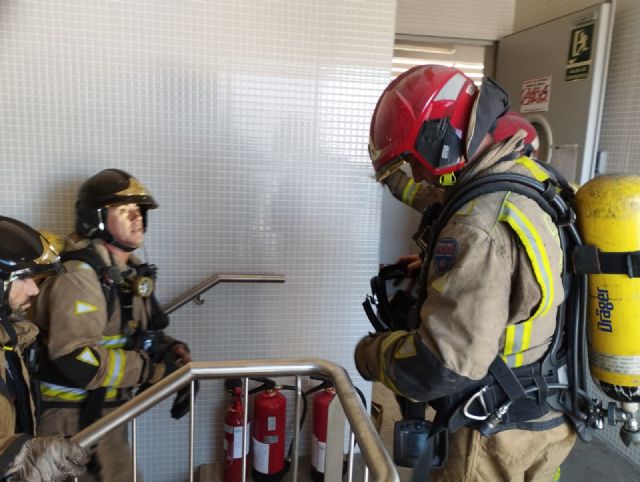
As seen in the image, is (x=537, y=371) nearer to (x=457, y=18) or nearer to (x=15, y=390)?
(x=15, y=390)

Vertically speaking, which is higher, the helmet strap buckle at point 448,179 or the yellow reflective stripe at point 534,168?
the yellow reflective stripe at point 534,168

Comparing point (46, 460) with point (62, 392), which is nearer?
point (46, 460)

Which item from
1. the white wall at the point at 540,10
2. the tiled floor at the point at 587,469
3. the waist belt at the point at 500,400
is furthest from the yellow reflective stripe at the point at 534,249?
the white wall at the point at 540,10

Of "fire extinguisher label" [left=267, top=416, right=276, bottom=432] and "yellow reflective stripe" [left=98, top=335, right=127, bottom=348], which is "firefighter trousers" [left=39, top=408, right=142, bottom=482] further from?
"fire extinguisher label" [left=267, top=416, right=276, bottom=432]

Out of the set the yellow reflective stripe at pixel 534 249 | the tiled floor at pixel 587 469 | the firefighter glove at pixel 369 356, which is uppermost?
the yellow reflective stripe at pixel 534 249

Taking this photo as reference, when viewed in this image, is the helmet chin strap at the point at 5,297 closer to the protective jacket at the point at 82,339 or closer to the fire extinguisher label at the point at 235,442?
the protective jacket at the point at 82,339

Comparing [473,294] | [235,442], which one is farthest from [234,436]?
[473,294]

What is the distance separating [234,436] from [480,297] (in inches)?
78.3

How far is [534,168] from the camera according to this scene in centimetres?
153

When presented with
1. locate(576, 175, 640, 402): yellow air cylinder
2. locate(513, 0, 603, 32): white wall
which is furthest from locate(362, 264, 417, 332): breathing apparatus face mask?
locate(513, 0, 603, 32): white wall

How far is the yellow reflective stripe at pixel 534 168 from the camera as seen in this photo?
1507 millimetres

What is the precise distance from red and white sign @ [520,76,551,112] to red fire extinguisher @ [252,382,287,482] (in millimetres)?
2762

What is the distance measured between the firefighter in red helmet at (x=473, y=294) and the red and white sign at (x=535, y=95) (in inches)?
90.2

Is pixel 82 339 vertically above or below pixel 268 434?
above
